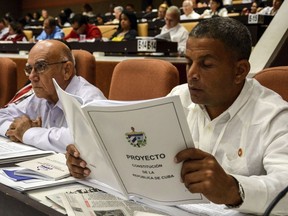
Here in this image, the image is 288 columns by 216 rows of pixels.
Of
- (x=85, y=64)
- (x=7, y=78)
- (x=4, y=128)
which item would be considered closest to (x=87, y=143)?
(x=4, y=128)

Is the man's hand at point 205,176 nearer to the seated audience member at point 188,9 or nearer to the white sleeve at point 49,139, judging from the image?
the white sleeve at point 49,139

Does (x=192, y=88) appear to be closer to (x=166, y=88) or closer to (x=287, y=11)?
(x=166, y=88)

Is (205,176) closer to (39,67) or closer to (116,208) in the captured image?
(116,208)

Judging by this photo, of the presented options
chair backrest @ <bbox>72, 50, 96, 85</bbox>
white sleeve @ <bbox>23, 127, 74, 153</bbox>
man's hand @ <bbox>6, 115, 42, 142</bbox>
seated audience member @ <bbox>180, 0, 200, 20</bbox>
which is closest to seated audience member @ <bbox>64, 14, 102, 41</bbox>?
seated audience member @ <bbox>180, 0, 200, 20</bbox>

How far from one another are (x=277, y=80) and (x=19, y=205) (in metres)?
0.83

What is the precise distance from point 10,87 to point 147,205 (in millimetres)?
1812

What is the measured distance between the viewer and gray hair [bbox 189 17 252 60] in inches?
45.6

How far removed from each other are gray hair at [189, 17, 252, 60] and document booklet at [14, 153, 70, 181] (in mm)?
514

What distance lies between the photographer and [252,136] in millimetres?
1126

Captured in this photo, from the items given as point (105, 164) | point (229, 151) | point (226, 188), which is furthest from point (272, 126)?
point (105, 164)

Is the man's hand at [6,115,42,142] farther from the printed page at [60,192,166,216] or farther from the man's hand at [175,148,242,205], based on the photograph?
the man's hand at [175,148,242,205]

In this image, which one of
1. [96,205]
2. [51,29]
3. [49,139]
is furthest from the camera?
[51,29]

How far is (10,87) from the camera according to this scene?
2.61m

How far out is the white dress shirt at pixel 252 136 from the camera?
986mm
